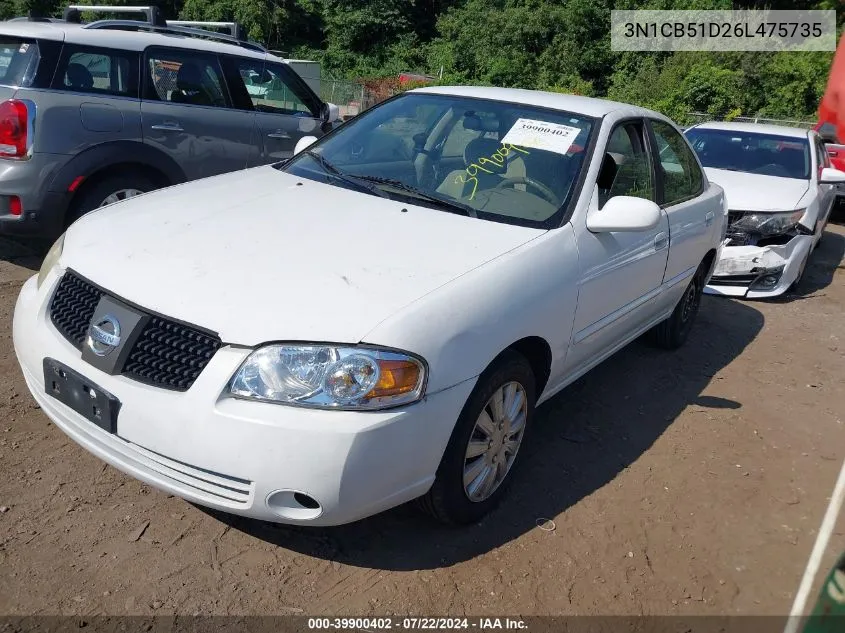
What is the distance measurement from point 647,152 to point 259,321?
276 cm

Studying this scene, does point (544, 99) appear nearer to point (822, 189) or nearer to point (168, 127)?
point (168, 127)

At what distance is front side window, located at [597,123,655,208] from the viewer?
12.1 feet

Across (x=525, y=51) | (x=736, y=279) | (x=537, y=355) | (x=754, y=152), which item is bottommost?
(x=525, y=51)

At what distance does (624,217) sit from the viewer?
11.0 ft

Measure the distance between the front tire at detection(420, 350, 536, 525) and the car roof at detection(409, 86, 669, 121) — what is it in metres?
1.58

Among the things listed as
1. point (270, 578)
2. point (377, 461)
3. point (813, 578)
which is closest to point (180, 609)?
point (270, 578)

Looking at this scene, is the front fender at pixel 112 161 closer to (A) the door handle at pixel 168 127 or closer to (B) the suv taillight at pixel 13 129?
(A) the door handle at pixel 168 127

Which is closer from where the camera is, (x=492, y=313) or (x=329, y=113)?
(x=492, y=313)

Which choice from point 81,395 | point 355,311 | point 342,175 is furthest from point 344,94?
point 355,311

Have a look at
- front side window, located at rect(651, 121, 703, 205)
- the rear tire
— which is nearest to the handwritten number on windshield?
front side window, located at rect(651, 121, 703, 205)

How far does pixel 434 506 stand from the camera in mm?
2803

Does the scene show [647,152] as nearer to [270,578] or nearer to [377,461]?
[377,461]

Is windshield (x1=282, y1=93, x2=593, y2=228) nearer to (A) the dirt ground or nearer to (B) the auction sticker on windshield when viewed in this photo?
(B) the auction sticker on windshield

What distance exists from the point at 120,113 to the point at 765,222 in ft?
17.9
